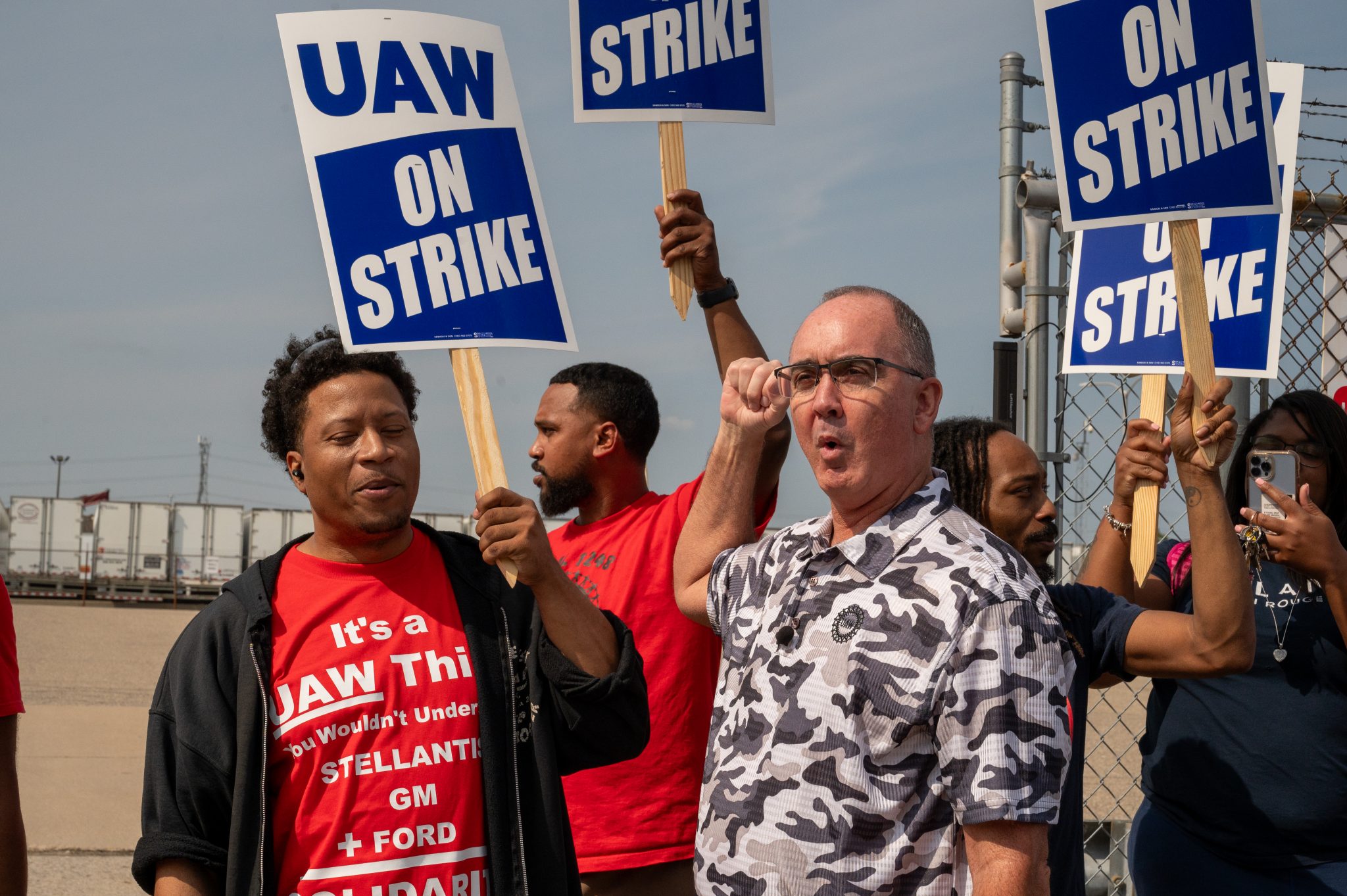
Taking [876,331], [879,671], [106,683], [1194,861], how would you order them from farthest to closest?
[106,683]
[1194,861]
[876,331]
[879,671]

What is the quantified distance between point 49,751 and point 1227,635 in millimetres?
10181

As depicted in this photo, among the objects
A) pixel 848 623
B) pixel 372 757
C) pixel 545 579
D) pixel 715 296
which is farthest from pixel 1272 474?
pixel 372 757

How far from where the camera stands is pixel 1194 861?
3373 mm

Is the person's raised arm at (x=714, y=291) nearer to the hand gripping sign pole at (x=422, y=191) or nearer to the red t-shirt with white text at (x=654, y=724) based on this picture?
the red t-shirt with white text at (x=654, y=724)

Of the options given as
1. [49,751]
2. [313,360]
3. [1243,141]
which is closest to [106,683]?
[49,751]

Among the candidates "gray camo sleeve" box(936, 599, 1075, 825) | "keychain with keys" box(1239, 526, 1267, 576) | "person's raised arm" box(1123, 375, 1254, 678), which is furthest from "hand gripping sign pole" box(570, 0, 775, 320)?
"keychain with keys" box(1239, 526, 1267, 576)

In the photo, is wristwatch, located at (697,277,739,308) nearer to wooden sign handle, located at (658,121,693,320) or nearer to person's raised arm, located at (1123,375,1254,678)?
wooden sign handle, located at (658,121,693,320)

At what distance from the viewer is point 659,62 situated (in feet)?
10.6

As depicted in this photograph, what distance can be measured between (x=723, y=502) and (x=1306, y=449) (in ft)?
6.24

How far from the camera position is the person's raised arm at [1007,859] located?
6.31ft

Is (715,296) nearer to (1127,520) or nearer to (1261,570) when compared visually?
(1127,520)

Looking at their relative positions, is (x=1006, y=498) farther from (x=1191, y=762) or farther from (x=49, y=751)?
(x=49, y=751)

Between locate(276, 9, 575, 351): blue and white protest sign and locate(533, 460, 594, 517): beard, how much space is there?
4.18 ft

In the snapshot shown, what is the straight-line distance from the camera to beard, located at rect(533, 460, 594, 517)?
13.4ft
